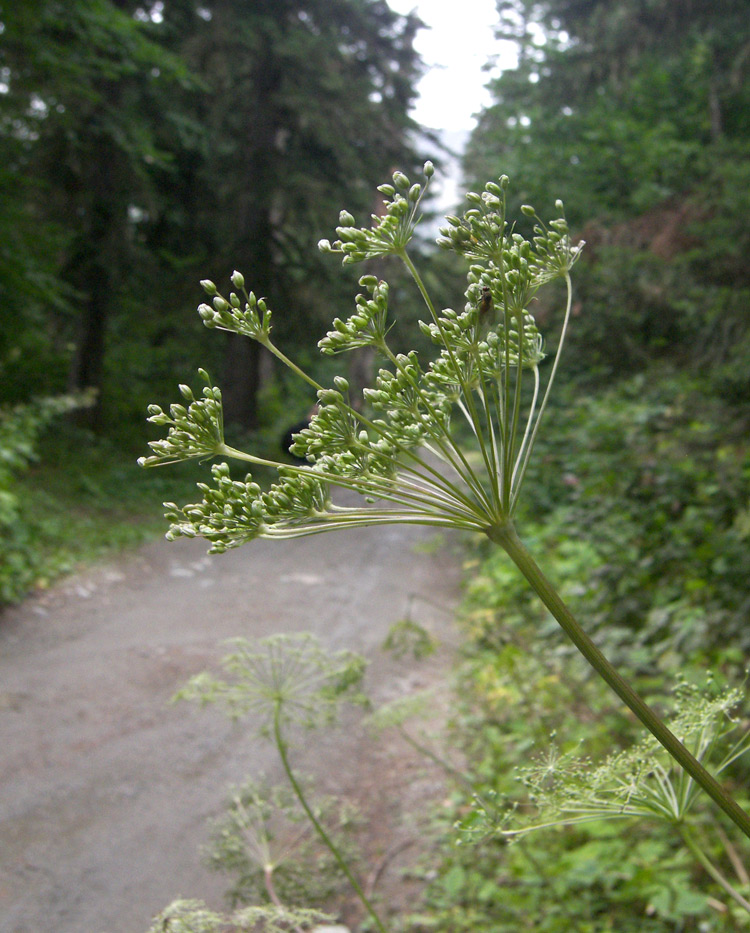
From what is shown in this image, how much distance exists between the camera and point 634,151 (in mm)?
14594

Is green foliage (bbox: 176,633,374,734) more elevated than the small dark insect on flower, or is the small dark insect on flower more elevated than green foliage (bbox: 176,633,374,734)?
the small dark insect on flower

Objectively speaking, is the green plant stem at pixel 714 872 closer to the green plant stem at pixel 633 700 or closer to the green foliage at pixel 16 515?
the green plant stem at pixel 633 700

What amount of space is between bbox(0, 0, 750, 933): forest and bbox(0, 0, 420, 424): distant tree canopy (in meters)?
0.06

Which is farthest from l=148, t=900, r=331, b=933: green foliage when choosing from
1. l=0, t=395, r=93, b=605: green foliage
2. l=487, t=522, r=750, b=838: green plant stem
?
l=0, t=395, r=93, b=605: green foliage

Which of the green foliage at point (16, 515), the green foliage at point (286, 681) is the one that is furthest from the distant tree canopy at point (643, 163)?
the green foliage at point (16, 515)

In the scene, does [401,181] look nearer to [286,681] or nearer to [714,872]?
[714,872]

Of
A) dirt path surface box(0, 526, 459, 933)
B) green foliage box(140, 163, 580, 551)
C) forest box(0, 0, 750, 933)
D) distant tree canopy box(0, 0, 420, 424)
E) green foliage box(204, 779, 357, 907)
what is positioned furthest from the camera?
distant tree canopy box(0, 0, 420, 424)

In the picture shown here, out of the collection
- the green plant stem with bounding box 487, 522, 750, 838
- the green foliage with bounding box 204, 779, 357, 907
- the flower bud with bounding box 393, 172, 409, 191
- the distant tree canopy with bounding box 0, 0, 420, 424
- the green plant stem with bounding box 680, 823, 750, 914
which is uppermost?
the distant tree canopy with bounding box 0, 0, 420, 424

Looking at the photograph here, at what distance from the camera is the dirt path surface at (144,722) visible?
7.59 ft

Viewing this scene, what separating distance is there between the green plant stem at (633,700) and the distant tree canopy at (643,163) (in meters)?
3.03

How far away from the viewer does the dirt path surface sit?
2314 mm

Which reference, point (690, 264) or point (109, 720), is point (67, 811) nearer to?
A: point (109, 720)

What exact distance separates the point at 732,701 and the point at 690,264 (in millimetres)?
9192

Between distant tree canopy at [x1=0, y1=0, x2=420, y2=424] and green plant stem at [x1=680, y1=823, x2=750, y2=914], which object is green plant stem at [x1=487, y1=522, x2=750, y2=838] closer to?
green plant stem at [x1=680, y1=823, x2=750, y2=914]
